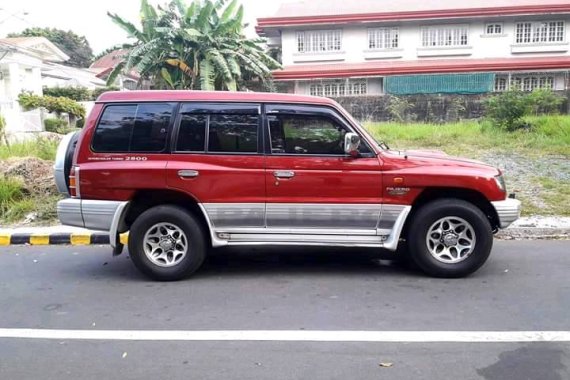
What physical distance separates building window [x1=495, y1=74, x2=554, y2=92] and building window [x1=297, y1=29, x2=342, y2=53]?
8.13 metres

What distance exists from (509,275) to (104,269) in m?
4.53

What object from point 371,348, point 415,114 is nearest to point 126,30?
point 415,114

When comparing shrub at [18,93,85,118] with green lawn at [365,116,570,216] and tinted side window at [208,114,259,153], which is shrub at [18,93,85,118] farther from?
tinted side window at [208,114,259,153]

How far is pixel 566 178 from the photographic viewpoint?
9.88 meters

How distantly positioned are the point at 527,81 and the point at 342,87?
878 cm

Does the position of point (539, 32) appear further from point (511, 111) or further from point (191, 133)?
point (191, 133)

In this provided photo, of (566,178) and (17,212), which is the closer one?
(17,212)

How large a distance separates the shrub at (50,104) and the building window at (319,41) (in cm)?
1213

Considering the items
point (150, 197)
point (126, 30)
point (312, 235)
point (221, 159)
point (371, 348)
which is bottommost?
point (371, 348)

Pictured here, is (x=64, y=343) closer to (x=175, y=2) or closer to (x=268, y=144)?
(x=268, y=144)

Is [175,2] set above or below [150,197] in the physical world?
above

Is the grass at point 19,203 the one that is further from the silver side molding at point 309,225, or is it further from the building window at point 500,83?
the building window at point 500,83

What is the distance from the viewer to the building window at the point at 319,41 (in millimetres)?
27016

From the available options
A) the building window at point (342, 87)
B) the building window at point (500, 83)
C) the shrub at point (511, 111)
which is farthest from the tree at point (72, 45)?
the shrub at point (511, 111)
